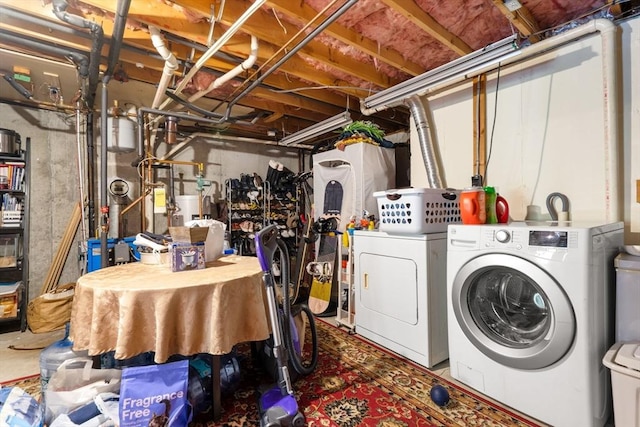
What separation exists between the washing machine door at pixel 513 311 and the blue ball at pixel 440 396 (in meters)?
0.33

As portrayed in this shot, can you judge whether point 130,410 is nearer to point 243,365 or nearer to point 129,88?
point 243,365

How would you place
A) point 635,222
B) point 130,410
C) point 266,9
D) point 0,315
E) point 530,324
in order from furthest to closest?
1. point 0,315
2. point 266,9
3. point 635,222
4. point 530,324
5. point 130,410

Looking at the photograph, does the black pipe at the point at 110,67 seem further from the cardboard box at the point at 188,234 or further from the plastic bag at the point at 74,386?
the plastic bag at the point at 74,386

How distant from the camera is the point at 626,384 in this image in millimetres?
1305

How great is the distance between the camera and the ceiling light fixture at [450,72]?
2074 millimetres

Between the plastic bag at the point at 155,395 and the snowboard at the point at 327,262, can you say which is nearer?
the plastic bag at the point at 155,395

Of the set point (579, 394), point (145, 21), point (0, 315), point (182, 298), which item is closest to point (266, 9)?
point (145, 21)

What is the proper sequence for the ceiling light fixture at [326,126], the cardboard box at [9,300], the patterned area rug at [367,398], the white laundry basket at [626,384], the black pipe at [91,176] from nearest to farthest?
the white laundry basket at [626,384] < the patterned area rug at [367,398] < the cardboard box at [9,300] < the black pipe at [91,176] < the ceiling light fixture at [326,126]

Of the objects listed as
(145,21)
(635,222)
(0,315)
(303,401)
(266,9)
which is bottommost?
(303,401)

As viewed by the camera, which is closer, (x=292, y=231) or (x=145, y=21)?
(x=145, y=21)

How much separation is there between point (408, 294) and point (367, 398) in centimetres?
76

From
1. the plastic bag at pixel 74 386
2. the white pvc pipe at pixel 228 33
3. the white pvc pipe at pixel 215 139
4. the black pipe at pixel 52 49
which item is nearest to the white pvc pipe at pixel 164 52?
the white pvc pipe at pixel 228 33

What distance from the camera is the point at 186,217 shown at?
393 centimetres

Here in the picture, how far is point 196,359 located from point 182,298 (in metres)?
0.64
